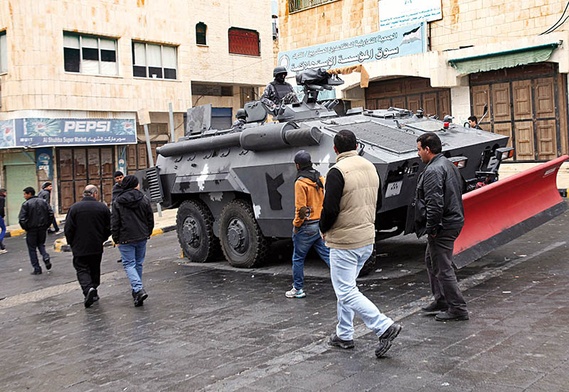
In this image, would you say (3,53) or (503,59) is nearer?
(503,59)

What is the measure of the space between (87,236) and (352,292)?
13.7 ft

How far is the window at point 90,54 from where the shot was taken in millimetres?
22484

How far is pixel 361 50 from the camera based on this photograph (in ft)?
67.4

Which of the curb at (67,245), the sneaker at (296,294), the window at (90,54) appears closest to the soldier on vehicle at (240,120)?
the sneaker at (296,294)

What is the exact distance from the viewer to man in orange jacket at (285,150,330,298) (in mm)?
7180

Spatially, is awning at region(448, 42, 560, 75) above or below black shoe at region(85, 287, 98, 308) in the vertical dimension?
above

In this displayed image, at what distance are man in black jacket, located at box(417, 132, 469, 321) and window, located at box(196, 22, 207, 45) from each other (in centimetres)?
2242

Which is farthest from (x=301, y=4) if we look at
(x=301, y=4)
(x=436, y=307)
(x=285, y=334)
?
(x=285, y=334)

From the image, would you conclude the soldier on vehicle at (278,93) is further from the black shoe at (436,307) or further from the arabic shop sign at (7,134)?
the arabic shop sign at (7,134)

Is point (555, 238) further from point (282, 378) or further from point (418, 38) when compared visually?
point (418, 38)

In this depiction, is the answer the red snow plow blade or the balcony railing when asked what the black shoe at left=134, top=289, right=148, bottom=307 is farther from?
the balcony railing

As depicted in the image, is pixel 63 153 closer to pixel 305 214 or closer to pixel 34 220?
pixel 34 220

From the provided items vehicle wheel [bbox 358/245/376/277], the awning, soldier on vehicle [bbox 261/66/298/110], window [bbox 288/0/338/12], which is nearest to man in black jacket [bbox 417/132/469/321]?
vehicle wheel [bbox 358/245/376/277]

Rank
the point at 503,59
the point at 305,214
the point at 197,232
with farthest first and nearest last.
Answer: the point at 503,59
the point at 197,232
the point at 305,214
